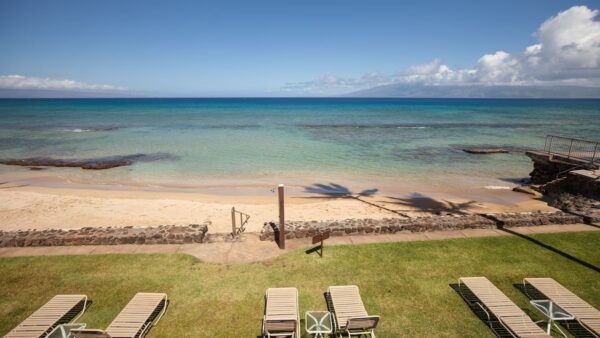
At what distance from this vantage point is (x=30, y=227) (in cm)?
1453

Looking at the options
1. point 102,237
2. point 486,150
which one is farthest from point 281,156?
point 486,150

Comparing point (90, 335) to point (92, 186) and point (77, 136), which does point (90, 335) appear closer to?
point (92, 186)

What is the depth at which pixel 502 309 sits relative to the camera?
7086 mm

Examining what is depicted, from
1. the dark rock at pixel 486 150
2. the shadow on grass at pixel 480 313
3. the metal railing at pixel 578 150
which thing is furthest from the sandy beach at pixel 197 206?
the dark rock at pixel 486 150

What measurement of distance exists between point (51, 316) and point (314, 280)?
20.7 ft

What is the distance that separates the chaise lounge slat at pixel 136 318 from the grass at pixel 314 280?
0.26 m

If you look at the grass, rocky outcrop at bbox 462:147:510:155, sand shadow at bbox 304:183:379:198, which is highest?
the grass

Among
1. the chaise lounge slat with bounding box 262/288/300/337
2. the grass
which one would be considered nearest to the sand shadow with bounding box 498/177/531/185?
the grass

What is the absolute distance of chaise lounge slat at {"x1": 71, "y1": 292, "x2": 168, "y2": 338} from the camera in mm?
5938

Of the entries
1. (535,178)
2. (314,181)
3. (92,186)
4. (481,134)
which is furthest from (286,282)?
(481,134)

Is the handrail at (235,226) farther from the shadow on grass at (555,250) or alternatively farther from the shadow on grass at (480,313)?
the shadow on grass at (555,250)

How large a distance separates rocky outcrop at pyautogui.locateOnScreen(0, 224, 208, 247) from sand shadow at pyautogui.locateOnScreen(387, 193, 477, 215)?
478 inches

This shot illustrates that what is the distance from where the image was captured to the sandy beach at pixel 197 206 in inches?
605

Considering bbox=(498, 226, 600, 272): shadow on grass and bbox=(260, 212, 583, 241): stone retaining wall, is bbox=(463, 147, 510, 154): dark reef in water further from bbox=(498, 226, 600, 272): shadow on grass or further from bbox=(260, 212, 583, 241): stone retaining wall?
bbox=(498, 226, 600, 272): shadow on grass
